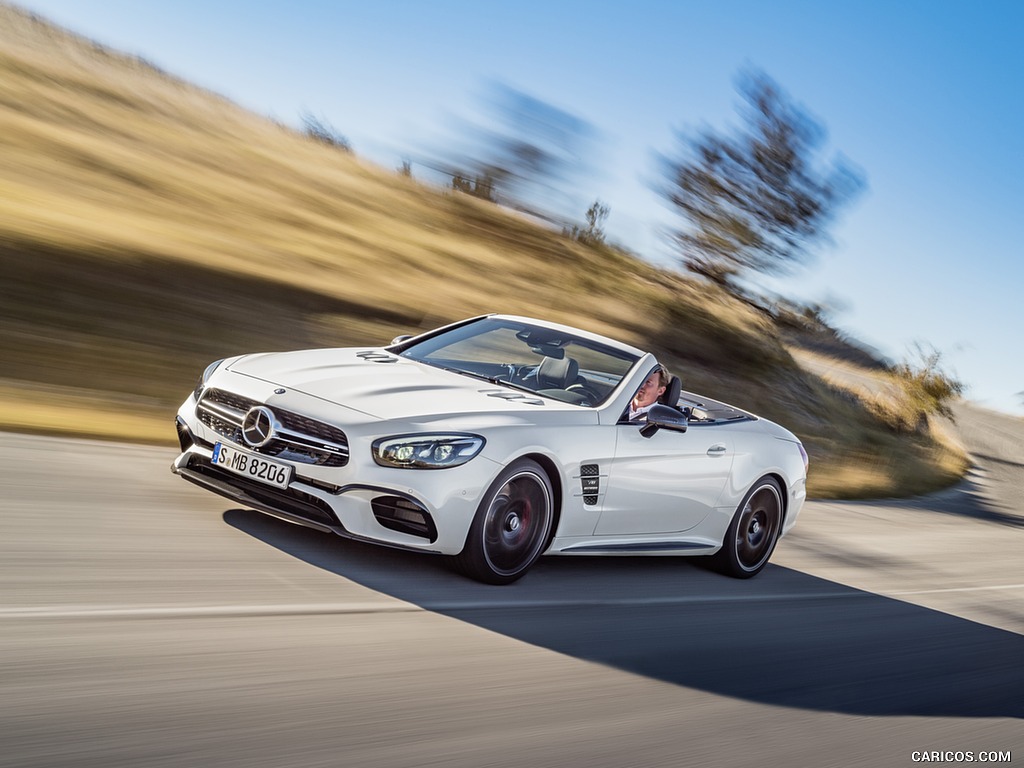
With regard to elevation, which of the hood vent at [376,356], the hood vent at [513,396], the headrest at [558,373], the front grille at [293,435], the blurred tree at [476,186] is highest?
the blurred tree at [476,186]

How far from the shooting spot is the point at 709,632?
6.04 meters

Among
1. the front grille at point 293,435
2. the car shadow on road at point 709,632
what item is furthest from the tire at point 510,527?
the front grille at point 293,435

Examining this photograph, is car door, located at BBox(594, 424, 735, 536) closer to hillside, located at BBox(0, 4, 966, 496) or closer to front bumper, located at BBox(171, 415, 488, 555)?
front bumper, located at BBox(171, 415, 488, 555)

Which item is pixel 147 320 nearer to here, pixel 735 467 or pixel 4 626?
pixel 735 467

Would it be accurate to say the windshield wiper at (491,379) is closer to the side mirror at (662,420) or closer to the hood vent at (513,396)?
the hood vent at (513,396)

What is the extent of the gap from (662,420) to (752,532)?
1766mm

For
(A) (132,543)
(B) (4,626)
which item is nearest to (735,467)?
(A) (132,543)

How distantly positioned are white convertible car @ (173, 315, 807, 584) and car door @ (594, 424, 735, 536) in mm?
12

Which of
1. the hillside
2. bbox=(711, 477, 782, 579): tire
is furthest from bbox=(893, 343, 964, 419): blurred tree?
bbox=(711, 477, 782, 579): tire

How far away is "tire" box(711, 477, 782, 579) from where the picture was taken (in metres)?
7.50

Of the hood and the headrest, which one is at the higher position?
the headrest

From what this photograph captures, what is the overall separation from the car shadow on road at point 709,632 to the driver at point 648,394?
976 mm

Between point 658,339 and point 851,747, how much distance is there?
2216 cm

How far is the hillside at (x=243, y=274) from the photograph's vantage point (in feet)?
36.6
